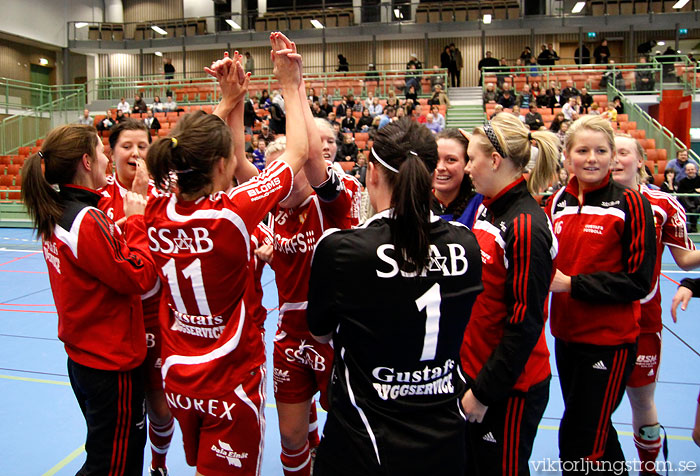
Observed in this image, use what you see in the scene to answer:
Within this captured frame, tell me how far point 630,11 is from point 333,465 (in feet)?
89.3

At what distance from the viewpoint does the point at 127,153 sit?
2939 millimetres

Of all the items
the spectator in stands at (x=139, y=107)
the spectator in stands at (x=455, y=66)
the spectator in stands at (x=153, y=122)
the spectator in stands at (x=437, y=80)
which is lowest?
the spectator in stands at (x=153, y=122)

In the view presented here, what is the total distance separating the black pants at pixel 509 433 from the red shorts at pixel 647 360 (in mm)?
1092

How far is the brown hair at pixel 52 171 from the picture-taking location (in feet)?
7.22

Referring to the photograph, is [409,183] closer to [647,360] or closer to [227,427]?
[227,427]

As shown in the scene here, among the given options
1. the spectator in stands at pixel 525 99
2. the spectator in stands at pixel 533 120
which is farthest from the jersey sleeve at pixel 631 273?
the spectator in stands at pixel 525 99

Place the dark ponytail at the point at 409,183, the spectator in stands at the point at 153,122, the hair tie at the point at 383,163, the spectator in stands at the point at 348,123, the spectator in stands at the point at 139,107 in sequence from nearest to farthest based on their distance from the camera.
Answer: the dark ponytail at the point at 409,183 → the hair tie at the point at 383,163 → the spectator in stands at the point at 348,123 → the spectator in stands at the point at 153,122 → the spectator in stands at the point at 139,107

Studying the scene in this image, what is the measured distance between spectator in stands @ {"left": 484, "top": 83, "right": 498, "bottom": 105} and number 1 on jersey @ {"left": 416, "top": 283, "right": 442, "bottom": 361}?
17.3m

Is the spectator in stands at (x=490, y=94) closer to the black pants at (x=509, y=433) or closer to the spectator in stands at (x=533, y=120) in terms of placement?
the spectator in stands at (x=533, y=120)

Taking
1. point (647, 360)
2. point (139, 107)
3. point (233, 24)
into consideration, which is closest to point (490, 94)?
point (139, 107)

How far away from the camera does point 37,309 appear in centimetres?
686

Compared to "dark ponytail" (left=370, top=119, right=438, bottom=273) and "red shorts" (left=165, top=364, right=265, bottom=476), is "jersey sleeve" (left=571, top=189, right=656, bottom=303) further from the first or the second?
"red shorts" (left=165, top=364, right=265, bottom=476)

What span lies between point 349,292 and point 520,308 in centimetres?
76

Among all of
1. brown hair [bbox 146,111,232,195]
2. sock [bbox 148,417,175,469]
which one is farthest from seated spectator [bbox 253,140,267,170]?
brown hair [bbox 146,111,232,195]
